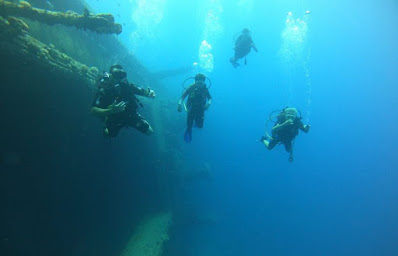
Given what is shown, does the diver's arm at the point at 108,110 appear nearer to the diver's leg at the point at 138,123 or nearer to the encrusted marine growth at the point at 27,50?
the diver's leg at the point at 138,123

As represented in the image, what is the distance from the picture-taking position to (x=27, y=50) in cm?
700

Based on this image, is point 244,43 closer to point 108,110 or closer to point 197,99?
point 197,99

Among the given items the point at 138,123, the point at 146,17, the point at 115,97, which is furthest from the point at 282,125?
the point at 146,17

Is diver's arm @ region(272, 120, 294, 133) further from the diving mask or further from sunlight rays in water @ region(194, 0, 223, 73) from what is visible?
sunlight rays in water @ region(194, 0, 223, 73)

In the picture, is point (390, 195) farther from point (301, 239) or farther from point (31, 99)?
point (31, 99)

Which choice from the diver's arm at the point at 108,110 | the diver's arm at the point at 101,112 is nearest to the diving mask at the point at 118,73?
the diver's arm at the point at 108,110

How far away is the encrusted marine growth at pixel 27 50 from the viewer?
664 centimetres

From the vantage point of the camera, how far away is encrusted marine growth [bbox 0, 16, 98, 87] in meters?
6.64

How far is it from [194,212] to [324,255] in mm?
34362

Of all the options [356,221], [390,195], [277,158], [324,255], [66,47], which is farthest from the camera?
[390,195]

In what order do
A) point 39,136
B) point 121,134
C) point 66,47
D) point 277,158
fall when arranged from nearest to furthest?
point 39,136, point 121,134, point 66,47, point 277,158

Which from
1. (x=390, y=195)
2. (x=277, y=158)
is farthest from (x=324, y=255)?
(x=390, y=195)

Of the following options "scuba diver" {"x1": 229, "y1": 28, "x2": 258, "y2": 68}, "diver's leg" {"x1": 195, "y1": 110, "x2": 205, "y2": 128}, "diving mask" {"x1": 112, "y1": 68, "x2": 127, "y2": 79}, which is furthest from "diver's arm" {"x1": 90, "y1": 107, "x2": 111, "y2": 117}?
"scuba diver" {"x1": 229, "y1": 28, "x2": 258, "y2": 68}

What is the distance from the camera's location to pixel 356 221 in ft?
209
